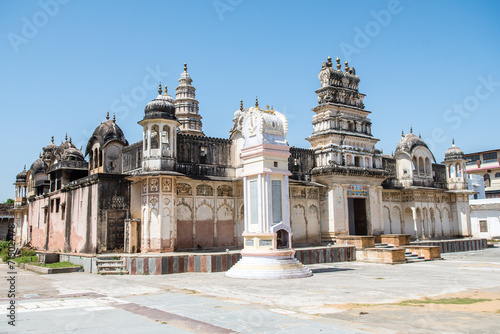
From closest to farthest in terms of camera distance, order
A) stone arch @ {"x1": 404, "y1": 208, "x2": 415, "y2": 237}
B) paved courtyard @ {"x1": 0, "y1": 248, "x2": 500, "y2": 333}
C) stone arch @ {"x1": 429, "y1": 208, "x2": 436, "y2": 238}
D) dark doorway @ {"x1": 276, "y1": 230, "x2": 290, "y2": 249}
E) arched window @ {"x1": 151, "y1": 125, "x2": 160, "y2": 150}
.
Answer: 1. paved courtyard @ {"x1": 0, "y1": 248, "x2": 500, "y2": 333}
2. dark doorway @ {"x1": 276, "y1": 230, "x2": 290, "y2": 249}
3. arched window @ {"x1": 151, "y1": 125, "x2": 160, "y2": 150}
4. stone arch @ {"x1": 404, "y1": 208, "x2": 415, "y2": 237}
5. stone arch @ {"x1": 429, "y1": 208, "x2": 436, "y2": 238}

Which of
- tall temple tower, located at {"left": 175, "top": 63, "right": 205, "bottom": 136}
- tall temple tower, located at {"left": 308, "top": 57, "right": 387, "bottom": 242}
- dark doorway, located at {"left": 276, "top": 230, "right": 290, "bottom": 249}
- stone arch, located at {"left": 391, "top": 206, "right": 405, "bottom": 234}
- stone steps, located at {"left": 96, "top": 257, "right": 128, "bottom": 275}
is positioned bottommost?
stone steps, located at {"left": 96, "top": 257, "right": 128, "bottom": 275}

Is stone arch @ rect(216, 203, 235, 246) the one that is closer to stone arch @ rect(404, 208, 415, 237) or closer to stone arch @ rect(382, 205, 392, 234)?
stone arch @ rect(382, 205, 392, 234)

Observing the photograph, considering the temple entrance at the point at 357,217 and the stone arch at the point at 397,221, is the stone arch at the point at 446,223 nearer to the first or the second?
the stone arch at the point at 397,221

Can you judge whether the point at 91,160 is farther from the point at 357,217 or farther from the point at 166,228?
the point at 357,217

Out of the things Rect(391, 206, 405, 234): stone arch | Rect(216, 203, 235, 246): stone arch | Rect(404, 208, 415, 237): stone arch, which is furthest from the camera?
Rect(404, 208, 415, 237): stone arch

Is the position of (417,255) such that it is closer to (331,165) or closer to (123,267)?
(331,165)

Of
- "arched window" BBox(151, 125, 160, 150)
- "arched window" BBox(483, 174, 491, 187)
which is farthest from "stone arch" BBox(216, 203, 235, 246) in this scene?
"arched window" BBox(483, 174, 491, 187)

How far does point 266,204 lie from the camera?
52.3ft

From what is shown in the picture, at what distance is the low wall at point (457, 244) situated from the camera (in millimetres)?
27525

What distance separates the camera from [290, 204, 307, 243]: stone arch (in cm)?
2673

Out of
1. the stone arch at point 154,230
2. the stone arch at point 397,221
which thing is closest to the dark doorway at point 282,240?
the stone arch at point 154,230

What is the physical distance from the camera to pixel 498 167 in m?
55.9

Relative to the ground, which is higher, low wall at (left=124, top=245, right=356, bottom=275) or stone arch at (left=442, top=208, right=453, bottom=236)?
stone arch at (left=442, top=208, right=453, bottom=236)

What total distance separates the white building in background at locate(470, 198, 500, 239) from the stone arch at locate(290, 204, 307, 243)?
2493 centimetres
